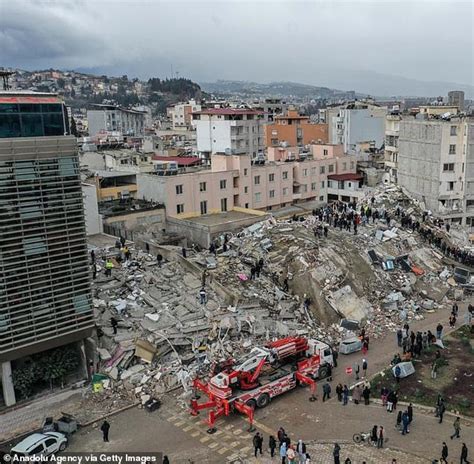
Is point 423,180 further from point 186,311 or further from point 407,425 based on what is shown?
point 407,425

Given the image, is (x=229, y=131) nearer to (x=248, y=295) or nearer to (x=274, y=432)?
(x=248, y=295)

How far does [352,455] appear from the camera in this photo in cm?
2250

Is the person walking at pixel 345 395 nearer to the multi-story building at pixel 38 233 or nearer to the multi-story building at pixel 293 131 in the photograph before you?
the multi-story building at pixel 38 233

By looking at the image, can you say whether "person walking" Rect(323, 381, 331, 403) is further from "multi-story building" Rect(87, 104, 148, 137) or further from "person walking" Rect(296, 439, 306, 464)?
"multi-story building" Rect(87, 104, 148, 137)

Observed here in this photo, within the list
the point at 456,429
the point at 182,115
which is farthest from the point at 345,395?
the point at 182,115

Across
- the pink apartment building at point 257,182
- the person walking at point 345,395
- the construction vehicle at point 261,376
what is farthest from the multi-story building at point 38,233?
the pink apartment building at point 257,182

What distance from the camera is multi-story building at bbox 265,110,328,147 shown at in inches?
3696

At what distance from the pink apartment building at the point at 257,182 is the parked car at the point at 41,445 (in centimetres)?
2839

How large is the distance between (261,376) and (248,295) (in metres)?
9.07

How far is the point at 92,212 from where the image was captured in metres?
44.5

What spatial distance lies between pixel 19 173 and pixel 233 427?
1482cm

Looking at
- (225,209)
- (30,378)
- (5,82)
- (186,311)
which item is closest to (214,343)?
(186,311)

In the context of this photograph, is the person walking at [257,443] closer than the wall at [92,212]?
Yes

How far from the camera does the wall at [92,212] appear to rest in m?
43.5
